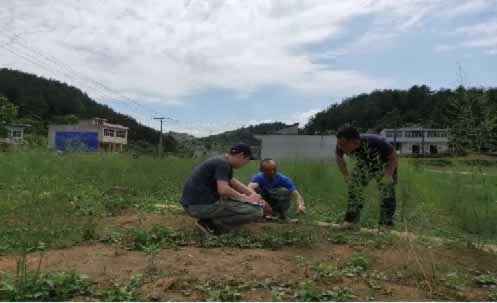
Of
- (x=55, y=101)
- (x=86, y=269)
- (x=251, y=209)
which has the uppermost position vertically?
(x=55, y=101)

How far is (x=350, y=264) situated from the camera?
382cm

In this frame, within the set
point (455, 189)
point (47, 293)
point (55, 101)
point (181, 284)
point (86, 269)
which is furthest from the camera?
point (55, 101)

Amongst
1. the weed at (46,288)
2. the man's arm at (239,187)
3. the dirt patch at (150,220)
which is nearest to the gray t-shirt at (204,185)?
the man's arm at (239,187)

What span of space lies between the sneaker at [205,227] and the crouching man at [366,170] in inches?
58.3

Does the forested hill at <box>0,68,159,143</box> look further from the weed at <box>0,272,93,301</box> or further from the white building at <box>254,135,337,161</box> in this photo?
the weed at <box>0,272,93,301</box>

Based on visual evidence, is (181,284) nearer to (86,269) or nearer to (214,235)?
(86,269)

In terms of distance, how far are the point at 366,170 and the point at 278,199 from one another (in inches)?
55.6

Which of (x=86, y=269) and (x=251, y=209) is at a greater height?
(x=251, y=209)

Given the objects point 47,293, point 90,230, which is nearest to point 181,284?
point 47,293

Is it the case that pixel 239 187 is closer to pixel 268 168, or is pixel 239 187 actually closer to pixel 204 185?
pixel 204 185

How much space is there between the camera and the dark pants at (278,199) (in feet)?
19.6

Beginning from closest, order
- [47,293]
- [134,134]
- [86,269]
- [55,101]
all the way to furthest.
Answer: [47,293] < [86,269] < [55,101] < [134,134]

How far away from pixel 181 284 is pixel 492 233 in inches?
116

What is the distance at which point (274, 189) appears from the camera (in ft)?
19.8
